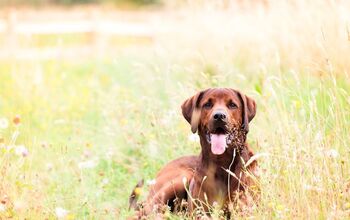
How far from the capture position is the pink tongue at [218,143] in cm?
571

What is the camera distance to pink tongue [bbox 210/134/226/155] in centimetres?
571

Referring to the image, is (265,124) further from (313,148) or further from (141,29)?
(141,29)

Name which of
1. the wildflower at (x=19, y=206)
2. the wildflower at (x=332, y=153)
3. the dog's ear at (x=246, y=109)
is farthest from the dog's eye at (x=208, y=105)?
the wildflower at (x=19, y=206)

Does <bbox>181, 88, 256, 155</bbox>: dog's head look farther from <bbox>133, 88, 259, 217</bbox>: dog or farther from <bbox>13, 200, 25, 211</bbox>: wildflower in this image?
<bbox>13, 200, 25, 211</bbox>: wildflower

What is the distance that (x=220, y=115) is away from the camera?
5.62 metres

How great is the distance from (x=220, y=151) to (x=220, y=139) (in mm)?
97

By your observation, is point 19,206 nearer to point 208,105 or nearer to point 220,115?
point 220,115

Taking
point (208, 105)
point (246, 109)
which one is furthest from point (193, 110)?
point (246, 109)

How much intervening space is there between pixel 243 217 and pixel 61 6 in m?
36.4

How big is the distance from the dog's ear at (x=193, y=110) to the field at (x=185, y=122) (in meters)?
0.58

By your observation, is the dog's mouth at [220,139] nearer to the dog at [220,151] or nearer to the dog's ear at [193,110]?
the dog at [220,151]

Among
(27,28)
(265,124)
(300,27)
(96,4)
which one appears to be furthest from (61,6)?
(265,124)

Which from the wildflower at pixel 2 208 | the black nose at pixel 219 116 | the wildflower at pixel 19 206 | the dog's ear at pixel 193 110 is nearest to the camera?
the wildflower at pixel 19 206

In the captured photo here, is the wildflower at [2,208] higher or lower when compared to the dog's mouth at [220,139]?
lower
